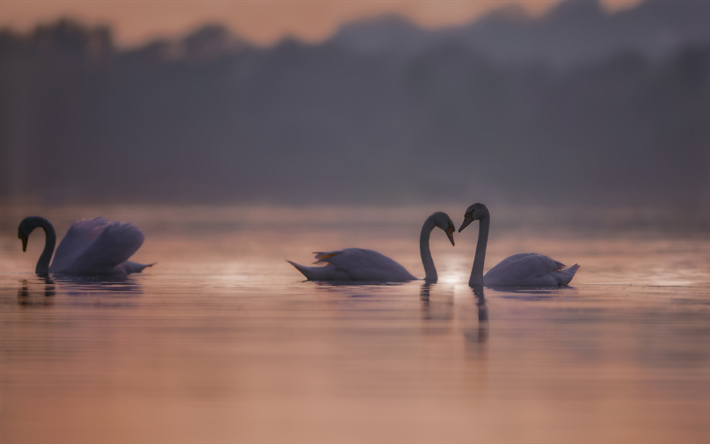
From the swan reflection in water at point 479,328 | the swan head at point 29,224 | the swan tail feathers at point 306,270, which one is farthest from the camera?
the swan head at point 29,224

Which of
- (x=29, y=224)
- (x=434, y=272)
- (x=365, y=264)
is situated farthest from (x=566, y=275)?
(x=29, y=224)

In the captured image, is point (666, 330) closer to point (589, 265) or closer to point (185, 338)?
point (185, 338)

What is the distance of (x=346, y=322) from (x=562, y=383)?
10.8 ft

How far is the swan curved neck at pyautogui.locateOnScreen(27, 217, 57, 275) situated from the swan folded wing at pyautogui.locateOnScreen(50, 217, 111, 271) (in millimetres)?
136

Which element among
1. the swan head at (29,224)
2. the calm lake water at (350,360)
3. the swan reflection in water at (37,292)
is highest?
the swan head at (29,224)

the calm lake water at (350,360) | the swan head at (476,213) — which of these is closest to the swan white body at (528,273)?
the calm lake water at (350,360)

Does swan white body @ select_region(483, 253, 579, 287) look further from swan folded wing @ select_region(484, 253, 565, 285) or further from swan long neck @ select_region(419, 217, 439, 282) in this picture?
swan long neck @ select_region(419, 217, 439, 282)

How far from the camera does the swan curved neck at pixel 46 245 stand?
15.3 m

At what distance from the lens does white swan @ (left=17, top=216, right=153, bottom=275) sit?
15031 mm

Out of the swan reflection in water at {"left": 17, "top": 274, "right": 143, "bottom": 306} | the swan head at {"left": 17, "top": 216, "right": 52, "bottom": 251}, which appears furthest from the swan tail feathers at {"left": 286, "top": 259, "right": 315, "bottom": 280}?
the swan head at {"left": 17, "top": 216, "right": 52, "bottom": 251}

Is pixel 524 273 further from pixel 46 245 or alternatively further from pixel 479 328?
pixel 46 245

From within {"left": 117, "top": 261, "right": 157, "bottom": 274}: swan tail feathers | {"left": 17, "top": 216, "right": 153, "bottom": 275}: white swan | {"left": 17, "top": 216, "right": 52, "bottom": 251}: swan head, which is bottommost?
{"left": 117, "top": 261, "right": 157, "bottom": 274}: swan tail feathers

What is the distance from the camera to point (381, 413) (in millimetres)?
6258

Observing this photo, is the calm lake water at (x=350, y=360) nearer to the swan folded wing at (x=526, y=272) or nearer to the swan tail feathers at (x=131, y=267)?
the swan folded wing at (x=526, y=272)
